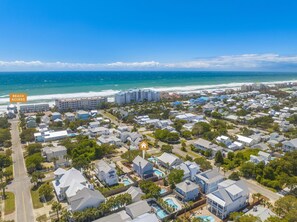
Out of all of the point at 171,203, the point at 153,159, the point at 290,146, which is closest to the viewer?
the point at 171,203

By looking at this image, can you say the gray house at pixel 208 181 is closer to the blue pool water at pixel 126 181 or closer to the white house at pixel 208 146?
the blue pool water at pixel 126 181

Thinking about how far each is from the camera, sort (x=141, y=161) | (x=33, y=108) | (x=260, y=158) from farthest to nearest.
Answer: (x=33, y=108) → (x=260, y=158) → (x=141, y=161)

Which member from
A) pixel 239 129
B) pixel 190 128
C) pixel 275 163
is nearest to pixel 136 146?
pixel 190 128

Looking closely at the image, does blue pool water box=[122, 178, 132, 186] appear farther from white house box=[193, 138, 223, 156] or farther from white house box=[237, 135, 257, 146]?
white house box=[237, 135, 257, 146]

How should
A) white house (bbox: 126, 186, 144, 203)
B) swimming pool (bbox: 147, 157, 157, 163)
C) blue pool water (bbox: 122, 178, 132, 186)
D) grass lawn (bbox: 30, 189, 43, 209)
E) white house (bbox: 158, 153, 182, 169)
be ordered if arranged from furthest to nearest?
swimming pool (bbox: 147, 157, 157, 163) < white house (bbox: 158, 153, 182, 169) < blue pool water (bbox: 122, 178, 132, 186) < grass lawn (bbox: 30, 189, 43, 209) < white house (bbox: 126, 186, 144, 203)

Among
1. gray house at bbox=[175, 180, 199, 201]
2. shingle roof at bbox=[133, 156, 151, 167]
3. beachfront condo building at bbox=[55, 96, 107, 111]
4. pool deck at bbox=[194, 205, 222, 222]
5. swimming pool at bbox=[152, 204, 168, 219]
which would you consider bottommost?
pool deck at bbox=[194, 205, 222, 222]

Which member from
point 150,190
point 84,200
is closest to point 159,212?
point 150,190

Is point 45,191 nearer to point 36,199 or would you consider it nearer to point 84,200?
point 36,199

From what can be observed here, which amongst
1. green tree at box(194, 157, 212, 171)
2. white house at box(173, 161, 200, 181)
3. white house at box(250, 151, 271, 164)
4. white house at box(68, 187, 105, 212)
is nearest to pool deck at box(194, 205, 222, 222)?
white house at box(173, 161, 200, 181)
